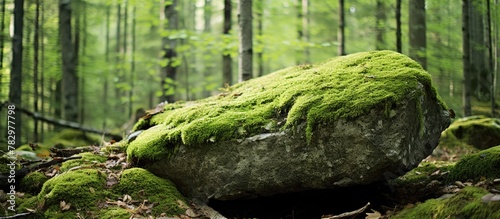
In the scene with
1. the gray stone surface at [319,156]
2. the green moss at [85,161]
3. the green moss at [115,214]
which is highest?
the gray stone surface at [319,156]

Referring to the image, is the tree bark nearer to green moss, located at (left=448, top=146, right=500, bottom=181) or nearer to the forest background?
the forest background

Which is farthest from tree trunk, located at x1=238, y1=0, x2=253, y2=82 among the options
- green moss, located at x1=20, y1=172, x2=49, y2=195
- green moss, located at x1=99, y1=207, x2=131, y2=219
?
green moss, located at x1=99, y1=207, x2=131, y2=219

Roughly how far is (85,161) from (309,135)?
3192 mm

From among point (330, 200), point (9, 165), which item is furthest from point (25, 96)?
point (330, 200)

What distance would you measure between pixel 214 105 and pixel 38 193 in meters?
2.43

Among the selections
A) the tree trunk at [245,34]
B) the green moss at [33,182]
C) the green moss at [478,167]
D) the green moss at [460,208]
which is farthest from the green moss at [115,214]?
the tree trunk at [245,34]

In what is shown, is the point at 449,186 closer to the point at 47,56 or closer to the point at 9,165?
the point at 9,165

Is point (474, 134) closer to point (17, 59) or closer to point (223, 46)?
point (223, 46)

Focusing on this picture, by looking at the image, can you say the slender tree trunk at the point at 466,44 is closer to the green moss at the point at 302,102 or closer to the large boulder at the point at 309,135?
the large boulder at the point at 309,135

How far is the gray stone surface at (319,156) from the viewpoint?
3.50 m

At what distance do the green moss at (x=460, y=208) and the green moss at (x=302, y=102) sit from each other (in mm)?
1045

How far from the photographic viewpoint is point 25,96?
518 inches

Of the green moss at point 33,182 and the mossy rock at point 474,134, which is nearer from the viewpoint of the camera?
the green moss at point 33,182

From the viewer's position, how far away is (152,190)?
4.13m
